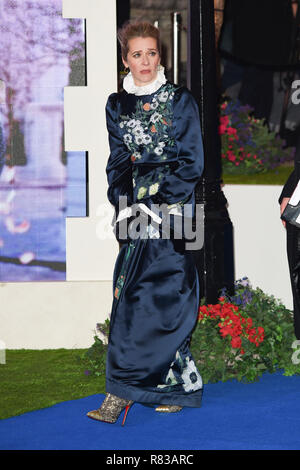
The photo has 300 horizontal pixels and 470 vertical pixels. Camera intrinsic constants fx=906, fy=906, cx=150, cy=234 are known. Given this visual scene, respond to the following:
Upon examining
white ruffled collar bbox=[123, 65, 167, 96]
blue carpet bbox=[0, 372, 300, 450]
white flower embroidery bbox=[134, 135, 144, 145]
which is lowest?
blue carpet bbox=[0, 372, 300, 450]

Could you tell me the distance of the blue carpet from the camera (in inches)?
189

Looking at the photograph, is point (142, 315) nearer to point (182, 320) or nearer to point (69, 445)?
point (182, 320)

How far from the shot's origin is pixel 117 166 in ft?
17.9

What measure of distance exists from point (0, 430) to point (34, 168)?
2.65 metres

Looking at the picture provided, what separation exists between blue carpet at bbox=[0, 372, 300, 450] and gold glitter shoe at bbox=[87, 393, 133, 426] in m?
0.05

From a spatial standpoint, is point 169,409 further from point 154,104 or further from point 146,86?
point 146,86

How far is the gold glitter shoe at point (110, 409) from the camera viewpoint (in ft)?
17.3

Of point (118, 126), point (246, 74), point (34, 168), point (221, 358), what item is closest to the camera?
point (118, 126)

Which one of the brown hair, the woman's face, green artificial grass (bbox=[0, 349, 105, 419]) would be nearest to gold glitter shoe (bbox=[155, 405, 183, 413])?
green artificial grass (bbox=[0, 349, 105, 419])

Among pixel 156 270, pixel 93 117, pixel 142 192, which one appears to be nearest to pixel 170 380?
pixel 156 270

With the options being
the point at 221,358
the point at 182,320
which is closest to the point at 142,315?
the point at 182,320

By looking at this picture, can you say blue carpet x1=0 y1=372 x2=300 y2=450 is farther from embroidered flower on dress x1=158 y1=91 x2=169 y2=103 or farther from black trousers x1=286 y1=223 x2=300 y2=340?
embroidered flower on dress x1=158 y1=91 x2=169 y2=103

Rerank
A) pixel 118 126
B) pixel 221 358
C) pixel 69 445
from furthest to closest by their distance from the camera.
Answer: pixel 221 358 < pixel 118 126 < pixel 69 445

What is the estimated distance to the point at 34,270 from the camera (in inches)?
288
